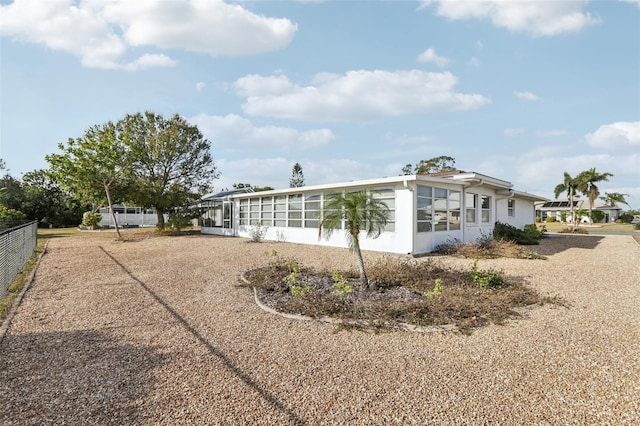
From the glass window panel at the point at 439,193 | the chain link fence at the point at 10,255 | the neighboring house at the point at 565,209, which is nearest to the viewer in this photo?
the chain link fence at the point at 10,255

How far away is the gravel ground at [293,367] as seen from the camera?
9.24 feet

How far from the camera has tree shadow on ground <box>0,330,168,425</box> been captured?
2.81m

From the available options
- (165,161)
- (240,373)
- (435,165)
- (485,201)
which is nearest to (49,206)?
(165,161)

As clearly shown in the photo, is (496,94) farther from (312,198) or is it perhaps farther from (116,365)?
(116,365)

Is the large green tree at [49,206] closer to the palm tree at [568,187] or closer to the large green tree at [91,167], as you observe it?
the large green tree at [91,167]

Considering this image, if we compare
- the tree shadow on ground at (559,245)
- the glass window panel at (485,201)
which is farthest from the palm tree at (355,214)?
the glass window panel at (485,201)

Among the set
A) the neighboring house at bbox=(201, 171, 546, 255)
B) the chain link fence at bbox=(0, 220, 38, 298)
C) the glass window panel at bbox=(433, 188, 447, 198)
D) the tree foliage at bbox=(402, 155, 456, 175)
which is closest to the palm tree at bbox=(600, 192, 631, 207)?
the tree foliage at bbox=(402, 155, 456, 175)

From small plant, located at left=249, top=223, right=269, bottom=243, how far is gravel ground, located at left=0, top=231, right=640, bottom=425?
417 inches

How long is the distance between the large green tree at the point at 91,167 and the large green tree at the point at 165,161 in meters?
1.32

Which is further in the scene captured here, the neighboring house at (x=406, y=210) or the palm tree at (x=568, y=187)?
the palm tree at (x=568, y=187)

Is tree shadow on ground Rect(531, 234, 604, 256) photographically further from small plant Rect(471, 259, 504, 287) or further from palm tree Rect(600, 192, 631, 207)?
palm tree Rect(600, 192, 631, 207)

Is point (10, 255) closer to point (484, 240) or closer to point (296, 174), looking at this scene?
point (484, 240)

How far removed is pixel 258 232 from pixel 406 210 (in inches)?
336

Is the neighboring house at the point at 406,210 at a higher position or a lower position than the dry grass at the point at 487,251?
higher
